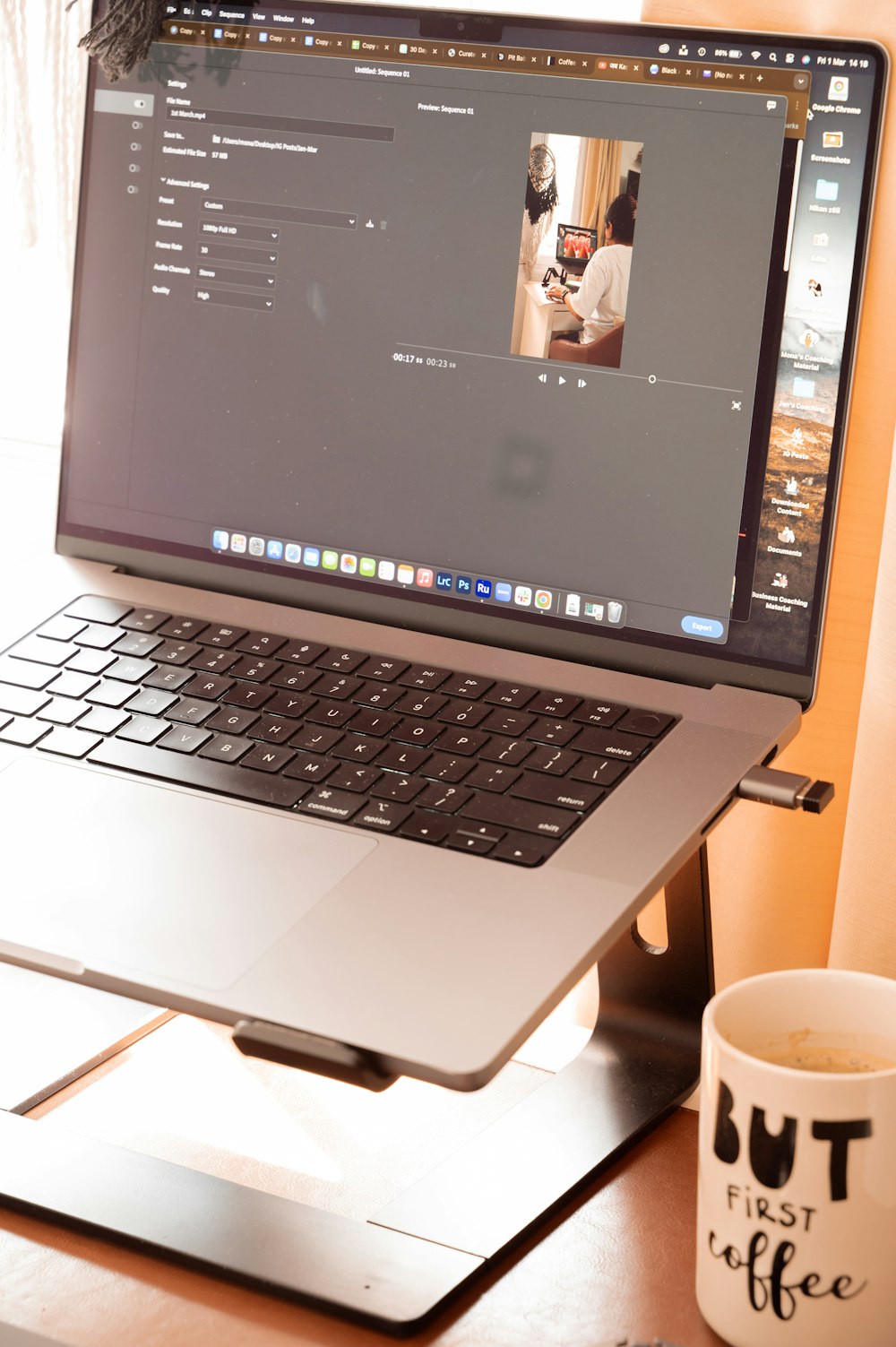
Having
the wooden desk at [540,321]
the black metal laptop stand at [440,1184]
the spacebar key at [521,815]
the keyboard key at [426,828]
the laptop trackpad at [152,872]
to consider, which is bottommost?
the black metal laptop stand at [440,1184]

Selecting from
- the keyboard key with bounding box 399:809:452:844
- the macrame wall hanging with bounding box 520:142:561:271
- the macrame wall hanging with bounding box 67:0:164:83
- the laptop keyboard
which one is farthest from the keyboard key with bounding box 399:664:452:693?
the macrame wall hanging with bounding box 67:0:164:83

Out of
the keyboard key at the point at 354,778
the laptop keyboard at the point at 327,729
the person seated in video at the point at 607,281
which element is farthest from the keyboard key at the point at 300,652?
the person seated in video at the point at 607,281

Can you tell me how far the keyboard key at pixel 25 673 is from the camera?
72 cm

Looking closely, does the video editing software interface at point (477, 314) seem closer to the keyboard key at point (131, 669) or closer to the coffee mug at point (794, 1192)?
the keyboard key at point (131, 669)

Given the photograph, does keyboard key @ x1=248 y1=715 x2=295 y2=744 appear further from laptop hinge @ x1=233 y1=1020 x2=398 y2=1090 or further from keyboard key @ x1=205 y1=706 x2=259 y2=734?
laptop hinge @ x1=233 y1=1020 x2=398 y2=1090

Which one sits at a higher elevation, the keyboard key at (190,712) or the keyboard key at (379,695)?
the keyboard key at (379,695)

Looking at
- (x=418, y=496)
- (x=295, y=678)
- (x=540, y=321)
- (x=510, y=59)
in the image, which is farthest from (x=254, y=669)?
(x=510, y=59)

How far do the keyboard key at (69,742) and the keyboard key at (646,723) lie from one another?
25 centimetres

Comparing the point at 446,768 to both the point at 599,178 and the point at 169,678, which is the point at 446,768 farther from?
the point at 599,178

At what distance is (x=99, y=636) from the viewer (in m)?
0.76

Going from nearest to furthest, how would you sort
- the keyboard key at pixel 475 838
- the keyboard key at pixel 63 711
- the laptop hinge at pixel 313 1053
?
the laptop hinge at pixel 313 1053
the keyboard key at pixel 475 838
the keyboard key at pixel 63 711

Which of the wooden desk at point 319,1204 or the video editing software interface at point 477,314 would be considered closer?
the wooden desk at point 319,1204

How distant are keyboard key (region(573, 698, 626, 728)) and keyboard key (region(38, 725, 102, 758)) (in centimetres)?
23

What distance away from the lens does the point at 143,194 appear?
0.79 m
